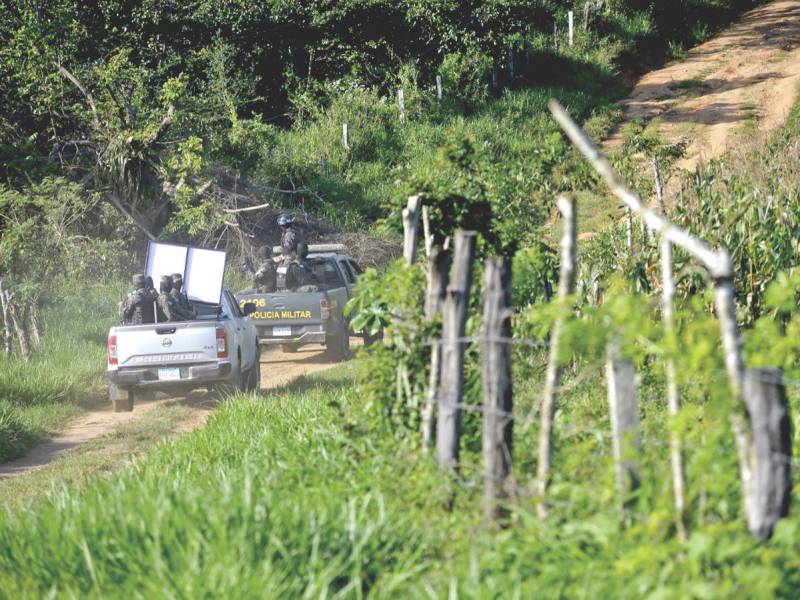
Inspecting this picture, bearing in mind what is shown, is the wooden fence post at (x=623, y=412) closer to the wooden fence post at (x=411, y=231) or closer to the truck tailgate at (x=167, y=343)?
the wooden fence post at (x=411, y=231)

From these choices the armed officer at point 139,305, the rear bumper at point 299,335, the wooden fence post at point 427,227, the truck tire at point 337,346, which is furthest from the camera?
the truck tire at point 337,346

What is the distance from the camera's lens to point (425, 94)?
3150 cm

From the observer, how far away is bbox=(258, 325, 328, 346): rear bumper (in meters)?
18.0

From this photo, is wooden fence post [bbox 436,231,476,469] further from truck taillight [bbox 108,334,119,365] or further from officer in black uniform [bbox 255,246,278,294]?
officer in black uniform [bbox 255,246,278,294]

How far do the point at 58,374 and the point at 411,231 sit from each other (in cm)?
889

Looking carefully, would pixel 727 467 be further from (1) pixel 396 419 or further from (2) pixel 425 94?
(2) pixel 425 94

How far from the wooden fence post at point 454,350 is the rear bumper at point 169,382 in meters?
8.44

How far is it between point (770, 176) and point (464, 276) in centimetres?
1081

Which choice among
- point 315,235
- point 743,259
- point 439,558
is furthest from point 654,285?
point 315,235

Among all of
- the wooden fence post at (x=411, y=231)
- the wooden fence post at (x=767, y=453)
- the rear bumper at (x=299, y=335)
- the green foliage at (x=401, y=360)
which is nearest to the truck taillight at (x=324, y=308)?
the rear bumper at (x=299, y=335)

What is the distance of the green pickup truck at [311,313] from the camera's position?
17969mm

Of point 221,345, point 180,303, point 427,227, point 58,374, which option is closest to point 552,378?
point 427,227

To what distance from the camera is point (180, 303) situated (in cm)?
1447

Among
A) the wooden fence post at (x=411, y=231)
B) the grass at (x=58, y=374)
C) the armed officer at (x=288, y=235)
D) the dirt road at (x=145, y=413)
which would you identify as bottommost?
the dirt road at (x=145, y=413)
